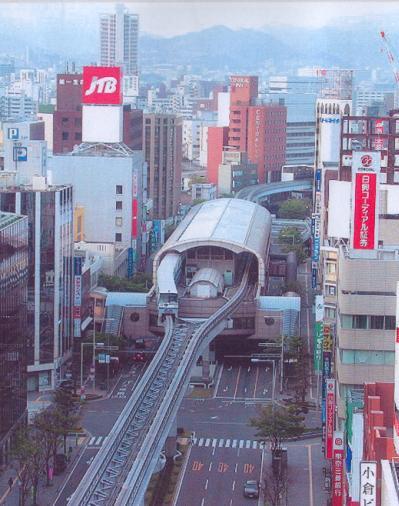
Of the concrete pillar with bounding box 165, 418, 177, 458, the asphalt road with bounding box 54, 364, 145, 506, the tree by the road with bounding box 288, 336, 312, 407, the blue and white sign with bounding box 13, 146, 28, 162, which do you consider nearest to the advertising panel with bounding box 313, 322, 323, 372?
the tree by the road with bounding box 288, 336, 312, 407

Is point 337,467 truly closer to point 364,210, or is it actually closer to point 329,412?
point 329,412

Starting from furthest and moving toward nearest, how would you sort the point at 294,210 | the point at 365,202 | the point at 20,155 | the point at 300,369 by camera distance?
the point at 294,210
the point at 20,155
the point at 300,369
the point at 365,202

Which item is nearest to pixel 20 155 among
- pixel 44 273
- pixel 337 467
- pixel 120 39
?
pixel 44 273

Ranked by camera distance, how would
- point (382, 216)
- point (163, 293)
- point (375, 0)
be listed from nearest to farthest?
point (382, 216) < point (163, 293) < point (375, 0)

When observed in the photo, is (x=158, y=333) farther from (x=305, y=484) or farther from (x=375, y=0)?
(x=375, y=0)

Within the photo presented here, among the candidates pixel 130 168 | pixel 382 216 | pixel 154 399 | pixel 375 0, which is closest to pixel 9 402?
pixel 154 399

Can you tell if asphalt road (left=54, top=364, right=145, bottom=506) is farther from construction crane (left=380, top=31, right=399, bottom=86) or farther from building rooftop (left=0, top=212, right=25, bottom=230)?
construction crane (left=380, top=31, right=399, bottom=86)
